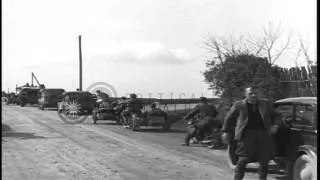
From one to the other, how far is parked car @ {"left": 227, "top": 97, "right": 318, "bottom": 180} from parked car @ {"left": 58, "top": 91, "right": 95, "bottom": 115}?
19.6m

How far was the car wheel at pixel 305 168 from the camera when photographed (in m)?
7.96

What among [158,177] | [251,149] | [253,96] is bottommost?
[158,177]

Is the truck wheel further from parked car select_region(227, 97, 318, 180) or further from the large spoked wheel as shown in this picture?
parked car select_region(227, 97, 318, 180)

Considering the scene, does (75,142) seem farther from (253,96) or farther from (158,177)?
(253,96)

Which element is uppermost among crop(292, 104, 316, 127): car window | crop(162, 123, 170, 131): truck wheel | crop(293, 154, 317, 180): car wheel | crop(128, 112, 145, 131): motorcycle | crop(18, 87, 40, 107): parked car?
crop(18, 87, 40, 107): parked car

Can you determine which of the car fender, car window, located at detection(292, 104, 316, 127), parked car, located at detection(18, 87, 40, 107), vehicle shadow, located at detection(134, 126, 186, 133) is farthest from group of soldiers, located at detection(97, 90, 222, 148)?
parked car, located at detection(18, 87, 40, 107)

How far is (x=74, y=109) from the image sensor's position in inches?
1122

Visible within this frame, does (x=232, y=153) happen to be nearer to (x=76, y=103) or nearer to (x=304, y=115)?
(x=304, y=115)

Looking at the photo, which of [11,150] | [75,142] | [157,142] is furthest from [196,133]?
[11,150]

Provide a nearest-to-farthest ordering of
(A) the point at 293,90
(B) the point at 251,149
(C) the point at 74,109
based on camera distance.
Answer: (B) the point at 251,149, (A) the point at 293,90, (C) the point at 74,109

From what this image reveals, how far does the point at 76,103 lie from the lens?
2939cm

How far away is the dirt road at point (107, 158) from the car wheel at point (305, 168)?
1235mm

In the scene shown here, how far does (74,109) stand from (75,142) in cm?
1270

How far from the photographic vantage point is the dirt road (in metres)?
9.88
